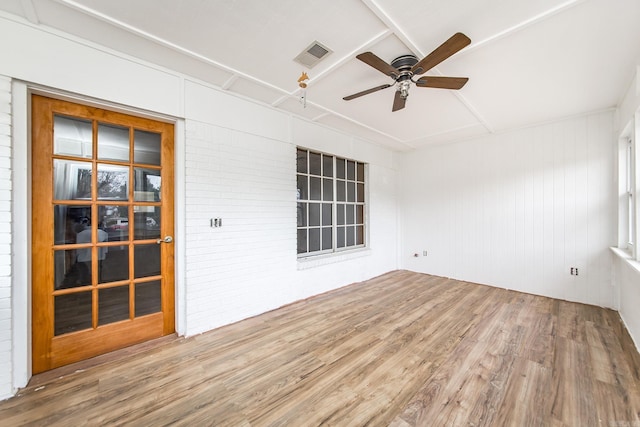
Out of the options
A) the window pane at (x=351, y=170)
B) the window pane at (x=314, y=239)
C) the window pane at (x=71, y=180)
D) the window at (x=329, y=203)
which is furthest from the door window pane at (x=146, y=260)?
the window pane at (x=351, y=170)

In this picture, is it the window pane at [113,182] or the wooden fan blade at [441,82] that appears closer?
the wooden fan blade at [441,82]

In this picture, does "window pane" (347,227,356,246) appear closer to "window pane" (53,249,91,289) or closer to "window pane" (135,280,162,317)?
"window pane" (135,280,162,317)

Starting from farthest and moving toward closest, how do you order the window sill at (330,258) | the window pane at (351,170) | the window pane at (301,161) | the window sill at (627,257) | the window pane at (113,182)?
1. the window pane at (351,170)
2. the window pane at (301,161)
3. the window sill at (330,258)
4. the window sill at (627,257)
5. the window pane at (113,182)

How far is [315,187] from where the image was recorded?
166 inches

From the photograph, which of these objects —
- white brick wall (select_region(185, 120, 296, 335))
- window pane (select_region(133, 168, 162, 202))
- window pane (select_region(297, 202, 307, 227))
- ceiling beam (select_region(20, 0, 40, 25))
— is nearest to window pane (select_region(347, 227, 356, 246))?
window pane (select_region(297, 202, 307, 227))

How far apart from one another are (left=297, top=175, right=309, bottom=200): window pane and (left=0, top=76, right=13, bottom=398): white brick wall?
2925 mm

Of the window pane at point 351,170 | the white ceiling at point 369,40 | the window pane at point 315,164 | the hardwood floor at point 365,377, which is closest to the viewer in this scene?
the hardwood floor at point 365,377

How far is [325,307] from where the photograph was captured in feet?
11.4

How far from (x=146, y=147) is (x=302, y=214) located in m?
2.25

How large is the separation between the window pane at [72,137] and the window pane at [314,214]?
2798mm

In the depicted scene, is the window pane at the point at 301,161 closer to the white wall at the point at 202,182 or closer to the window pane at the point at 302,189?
the window pane at the point at 302,189

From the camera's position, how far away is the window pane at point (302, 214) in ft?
13.1

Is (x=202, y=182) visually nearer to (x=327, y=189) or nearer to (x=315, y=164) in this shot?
(x=315, y=164)

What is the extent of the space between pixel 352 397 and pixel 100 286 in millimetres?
2481
